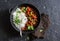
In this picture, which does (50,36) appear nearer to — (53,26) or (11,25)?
(53,26)

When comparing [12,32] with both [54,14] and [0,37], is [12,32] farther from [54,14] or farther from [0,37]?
[54,14]

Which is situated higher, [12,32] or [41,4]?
[41,4]

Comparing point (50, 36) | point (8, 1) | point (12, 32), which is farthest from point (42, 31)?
point (8, 1)

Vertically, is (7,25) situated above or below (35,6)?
below

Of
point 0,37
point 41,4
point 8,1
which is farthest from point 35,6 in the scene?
point 0,37

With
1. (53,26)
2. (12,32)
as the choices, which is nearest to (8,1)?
(12,32)
